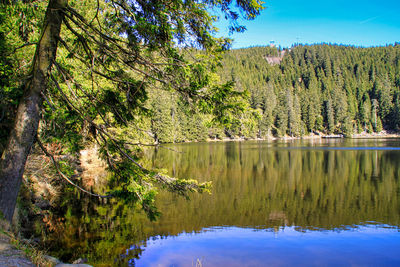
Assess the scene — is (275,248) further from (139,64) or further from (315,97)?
(315,97)

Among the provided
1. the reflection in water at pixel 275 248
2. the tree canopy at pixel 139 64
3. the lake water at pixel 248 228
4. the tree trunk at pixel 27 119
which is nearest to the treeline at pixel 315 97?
the lake water at pixel 248 228

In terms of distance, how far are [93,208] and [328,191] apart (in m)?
14.1

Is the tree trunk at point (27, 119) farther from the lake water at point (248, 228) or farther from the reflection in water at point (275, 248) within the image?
the reflection in water at point (275, 248)

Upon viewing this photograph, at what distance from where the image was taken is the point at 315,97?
370ft

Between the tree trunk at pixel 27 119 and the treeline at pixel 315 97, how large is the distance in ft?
94.9

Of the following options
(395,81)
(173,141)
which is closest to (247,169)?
(173,141)

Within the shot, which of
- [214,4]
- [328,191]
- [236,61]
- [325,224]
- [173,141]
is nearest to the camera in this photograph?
[214,4]

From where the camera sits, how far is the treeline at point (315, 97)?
75.9m

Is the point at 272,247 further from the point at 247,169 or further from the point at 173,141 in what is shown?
the point at 173,141

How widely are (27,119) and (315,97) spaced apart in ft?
388

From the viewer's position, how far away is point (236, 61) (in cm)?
17112

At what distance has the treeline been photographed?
249 feet

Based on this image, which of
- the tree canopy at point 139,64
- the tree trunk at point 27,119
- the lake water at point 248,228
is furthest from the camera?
the lake water at point 248,228

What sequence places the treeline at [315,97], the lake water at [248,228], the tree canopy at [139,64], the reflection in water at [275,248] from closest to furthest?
1. the tree canopy at [139,64]
2. the reflection in water at [275,248]
3. the lake water at [248,228]
4. the treeline at [315,97]
